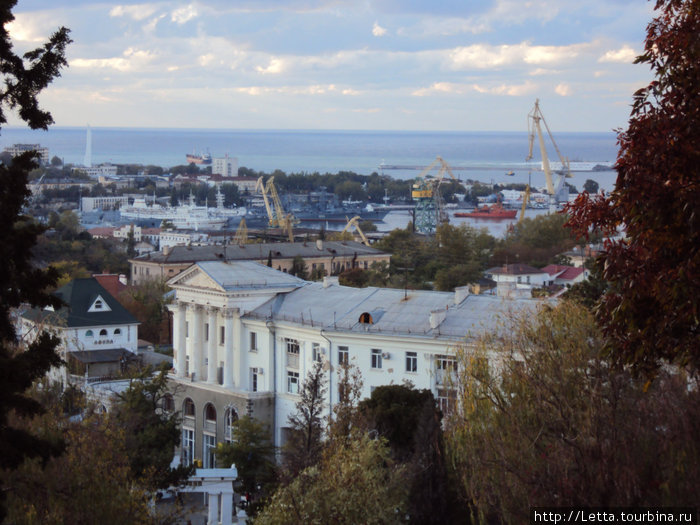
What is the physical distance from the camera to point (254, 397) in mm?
27969

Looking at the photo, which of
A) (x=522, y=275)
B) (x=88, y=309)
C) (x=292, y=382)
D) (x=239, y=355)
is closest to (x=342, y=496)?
(x=292, y=382)

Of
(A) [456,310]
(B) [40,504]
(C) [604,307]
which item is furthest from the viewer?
(A) [456,310]

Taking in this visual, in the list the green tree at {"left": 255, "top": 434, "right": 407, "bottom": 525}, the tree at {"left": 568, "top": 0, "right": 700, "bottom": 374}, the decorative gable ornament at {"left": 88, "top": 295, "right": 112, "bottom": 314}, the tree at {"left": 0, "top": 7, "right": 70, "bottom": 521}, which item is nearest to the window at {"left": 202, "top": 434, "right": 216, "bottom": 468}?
the decorative gable ornament at {"left": 88, "top": 295, "right": 112, "bottom": 314}

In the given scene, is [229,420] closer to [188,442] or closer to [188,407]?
[188,442]

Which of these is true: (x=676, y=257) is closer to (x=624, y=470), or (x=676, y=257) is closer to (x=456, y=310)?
(x=624, y=470)

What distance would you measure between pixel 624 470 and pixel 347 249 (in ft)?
209

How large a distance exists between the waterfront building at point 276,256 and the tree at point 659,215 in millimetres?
56592

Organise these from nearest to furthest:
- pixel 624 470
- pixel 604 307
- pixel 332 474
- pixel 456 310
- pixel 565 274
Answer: pixel 604 307 < pixel 624 470 < pixel 332 474 < pixel 456 310 < pixel 565 274

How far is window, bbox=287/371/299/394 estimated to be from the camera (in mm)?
27781

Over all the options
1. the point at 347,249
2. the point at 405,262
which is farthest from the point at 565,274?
the point at 347,249

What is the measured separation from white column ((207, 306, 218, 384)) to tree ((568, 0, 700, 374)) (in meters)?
21.1

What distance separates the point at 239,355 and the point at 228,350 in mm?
324

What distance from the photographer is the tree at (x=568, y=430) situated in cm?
1067

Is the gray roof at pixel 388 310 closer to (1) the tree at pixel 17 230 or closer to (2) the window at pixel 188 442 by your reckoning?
(2) the window at pixel 188 442
